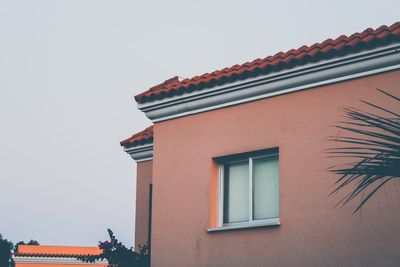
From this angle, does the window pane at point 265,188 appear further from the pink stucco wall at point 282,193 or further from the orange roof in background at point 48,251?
the orange roof in background at point 48,251

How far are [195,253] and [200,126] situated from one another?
2.17 metres

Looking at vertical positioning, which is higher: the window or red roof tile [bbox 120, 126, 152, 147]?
red roof tile [bbox 120, 126, 152, 147]

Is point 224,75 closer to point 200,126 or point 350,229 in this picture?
point 200,126

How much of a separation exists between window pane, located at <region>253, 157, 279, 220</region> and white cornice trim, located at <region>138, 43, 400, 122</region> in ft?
3.56

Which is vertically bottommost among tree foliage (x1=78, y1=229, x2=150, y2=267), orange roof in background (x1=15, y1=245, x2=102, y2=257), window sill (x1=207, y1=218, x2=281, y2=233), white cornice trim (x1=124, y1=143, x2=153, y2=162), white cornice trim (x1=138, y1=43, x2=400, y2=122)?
tree foliage (x1=78, y1=229, x2=150, y2=267)

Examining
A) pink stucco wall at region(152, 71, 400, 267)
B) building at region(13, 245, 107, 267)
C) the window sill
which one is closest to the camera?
pink stucco wall at region(152, 71, 400, 267)

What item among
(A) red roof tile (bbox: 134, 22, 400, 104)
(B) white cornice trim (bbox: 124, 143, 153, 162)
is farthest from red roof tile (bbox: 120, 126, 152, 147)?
(A) red roof tile (bbox: 134, 22, 400, 104)

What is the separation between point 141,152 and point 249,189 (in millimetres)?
3998

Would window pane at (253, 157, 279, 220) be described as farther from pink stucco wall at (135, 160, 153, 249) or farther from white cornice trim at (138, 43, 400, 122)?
pink stucco wall at (135, 160, 153, 249)

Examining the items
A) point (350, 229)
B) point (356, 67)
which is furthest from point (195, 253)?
point (356, 67)

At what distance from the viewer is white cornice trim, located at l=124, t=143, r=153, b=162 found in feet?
49.0

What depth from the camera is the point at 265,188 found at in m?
11.6

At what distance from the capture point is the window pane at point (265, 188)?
37.4 feet

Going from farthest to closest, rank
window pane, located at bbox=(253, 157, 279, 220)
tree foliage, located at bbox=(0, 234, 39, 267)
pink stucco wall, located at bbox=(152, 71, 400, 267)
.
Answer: tree foliage, located at bbox=(0, 234, 39, 267)
window pane, located at bbox=(253, 157, 279, 220)
pink stucco wall, located at bbox=(152, 71, 400, 267)
